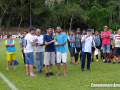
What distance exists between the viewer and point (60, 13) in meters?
56.6

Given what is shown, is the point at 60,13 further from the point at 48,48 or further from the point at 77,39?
the point at 48,48

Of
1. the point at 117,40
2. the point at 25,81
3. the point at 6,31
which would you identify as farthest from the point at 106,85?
the point at 6,31

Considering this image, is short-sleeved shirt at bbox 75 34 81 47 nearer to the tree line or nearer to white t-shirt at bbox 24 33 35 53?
white t-shirt at bbox 24 33 35 53

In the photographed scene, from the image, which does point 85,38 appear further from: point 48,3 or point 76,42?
point 48,3

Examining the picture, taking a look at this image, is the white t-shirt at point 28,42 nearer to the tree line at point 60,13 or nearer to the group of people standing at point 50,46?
the group of people standing at point 50,46

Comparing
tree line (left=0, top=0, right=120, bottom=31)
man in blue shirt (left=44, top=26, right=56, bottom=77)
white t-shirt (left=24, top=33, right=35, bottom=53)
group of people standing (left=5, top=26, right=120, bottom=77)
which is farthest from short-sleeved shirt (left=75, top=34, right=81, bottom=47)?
tree line (left=0, top=0, right=120, bottom=31)

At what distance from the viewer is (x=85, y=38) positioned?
780 cm

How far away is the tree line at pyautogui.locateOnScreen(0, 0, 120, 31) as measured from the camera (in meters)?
50.0

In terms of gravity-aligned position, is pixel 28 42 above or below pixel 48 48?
above

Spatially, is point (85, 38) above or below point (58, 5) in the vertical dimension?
below

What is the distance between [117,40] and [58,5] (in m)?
51.6

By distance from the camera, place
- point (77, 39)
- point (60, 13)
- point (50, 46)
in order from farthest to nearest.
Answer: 1. point (60, 13)
2. point (77, 39)
3. point (50, 46)

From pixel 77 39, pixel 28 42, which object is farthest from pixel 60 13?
pixel 28 42

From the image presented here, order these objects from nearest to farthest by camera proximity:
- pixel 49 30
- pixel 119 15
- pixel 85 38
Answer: pixel 49 30
pixel 85 38
pixel 119 15
